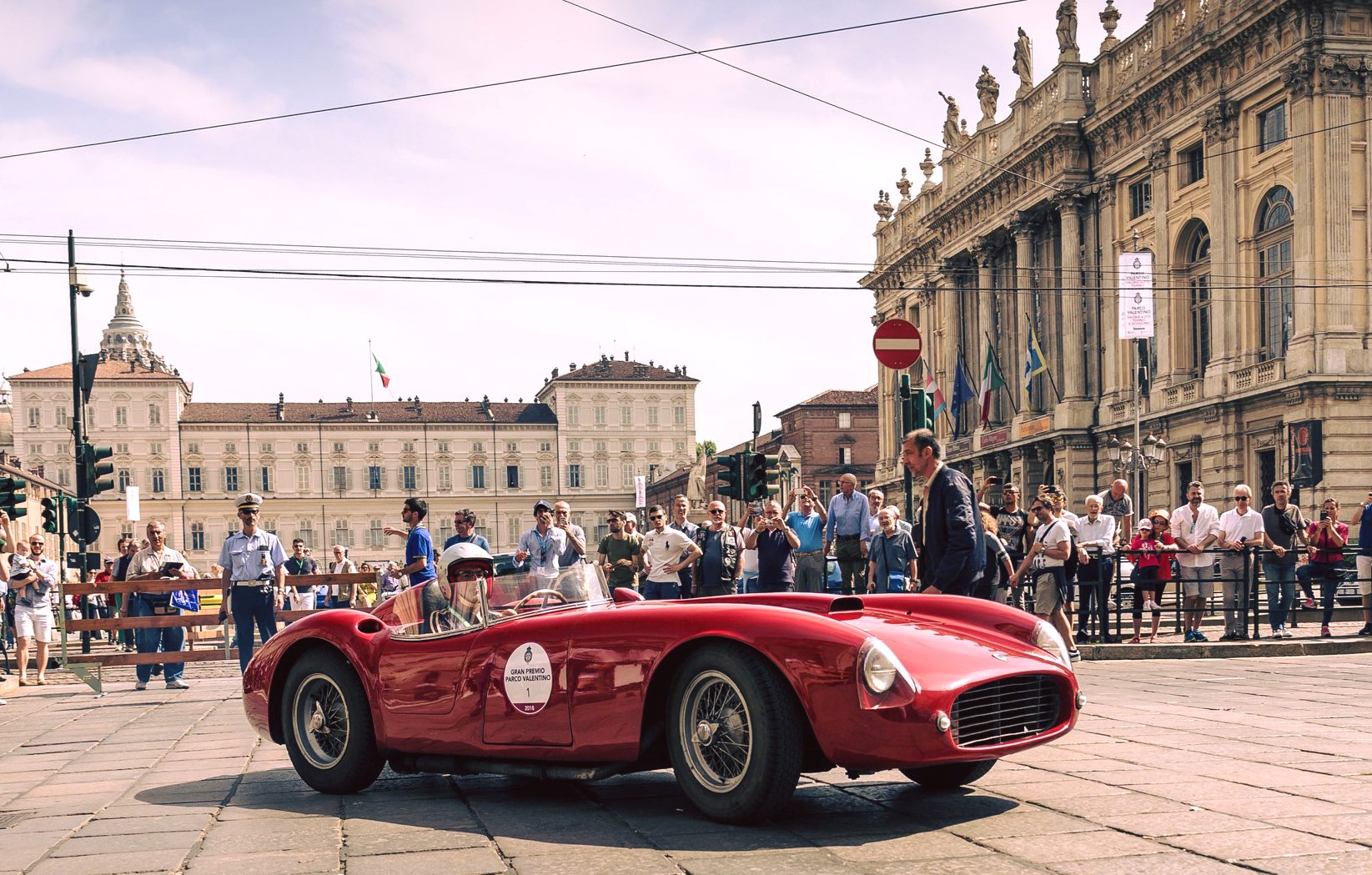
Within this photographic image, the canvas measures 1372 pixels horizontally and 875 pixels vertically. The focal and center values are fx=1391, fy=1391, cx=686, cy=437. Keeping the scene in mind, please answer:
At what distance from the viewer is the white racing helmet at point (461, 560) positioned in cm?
656

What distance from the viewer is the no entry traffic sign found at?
48.3ft

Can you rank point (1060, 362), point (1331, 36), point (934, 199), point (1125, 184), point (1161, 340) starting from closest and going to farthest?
point (1331, 36)
point (1161, 340)
point (1125, 184)
point (1060, 362)
point (934, 199)

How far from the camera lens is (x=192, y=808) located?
19.9 feet

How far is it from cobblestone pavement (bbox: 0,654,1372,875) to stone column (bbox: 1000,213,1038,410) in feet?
142

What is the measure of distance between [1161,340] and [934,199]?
24045 mm

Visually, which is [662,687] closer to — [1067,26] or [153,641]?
[153,641]

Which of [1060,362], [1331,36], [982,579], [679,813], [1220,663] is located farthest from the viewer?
[1060,362]

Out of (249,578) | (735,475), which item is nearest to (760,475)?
(735,475)

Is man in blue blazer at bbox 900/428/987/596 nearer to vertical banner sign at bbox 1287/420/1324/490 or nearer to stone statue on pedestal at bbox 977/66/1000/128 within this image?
vertical banner sign at bbox 1287/420/1324/490

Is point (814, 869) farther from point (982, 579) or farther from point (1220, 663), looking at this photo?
point (1220, 663)

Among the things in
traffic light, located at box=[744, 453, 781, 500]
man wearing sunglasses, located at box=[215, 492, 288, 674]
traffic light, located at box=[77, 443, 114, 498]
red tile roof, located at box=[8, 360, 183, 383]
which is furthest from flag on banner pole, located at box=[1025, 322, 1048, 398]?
red tile roof, located at box=[8, 360, 183, 383]

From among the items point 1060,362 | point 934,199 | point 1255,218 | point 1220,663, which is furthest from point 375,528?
point 1220,663

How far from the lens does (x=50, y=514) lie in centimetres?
2545

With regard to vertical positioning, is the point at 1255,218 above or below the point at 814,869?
above
